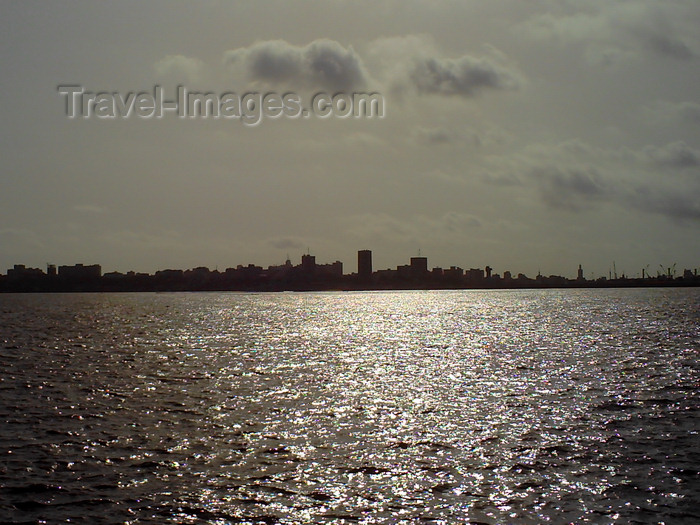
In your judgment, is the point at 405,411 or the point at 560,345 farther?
the point at 560,345

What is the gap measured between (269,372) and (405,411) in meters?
24.7

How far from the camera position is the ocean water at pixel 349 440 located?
2372cm

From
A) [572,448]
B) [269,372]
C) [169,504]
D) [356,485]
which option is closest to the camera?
[169,504]

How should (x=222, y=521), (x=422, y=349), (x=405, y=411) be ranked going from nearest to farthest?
(x=222, y=521) → (x=405, y=411) → (x=422, y=349)

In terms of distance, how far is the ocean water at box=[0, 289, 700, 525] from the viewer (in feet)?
77.8

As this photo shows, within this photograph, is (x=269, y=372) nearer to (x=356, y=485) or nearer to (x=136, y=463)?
(x=136, y=463)

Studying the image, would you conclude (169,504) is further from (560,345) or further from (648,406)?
(560,345)

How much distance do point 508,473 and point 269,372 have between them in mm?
40079

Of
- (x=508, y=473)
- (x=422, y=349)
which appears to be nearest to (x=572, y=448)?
(x=508, y=473)

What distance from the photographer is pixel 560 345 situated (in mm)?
95562

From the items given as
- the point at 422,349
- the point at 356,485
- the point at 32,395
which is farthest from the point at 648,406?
the point at 422,349

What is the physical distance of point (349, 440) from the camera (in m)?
34.6

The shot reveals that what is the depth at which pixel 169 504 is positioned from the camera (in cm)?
2388

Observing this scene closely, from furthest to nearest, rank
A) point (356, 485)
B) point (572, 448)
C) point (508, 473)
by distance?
point (572, 448), point (508, 473), point (356, 485)
